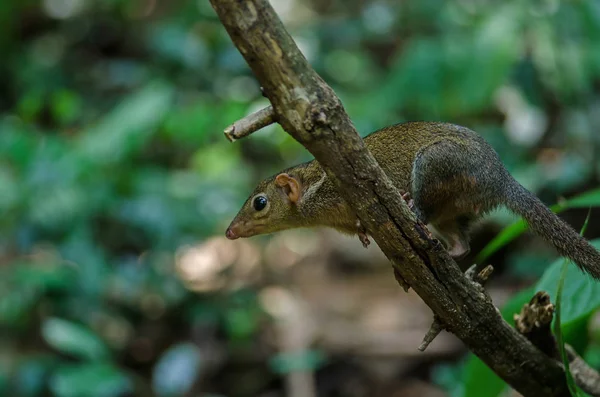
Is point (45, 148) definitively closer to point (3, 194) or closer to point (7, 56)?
point (3, 194)

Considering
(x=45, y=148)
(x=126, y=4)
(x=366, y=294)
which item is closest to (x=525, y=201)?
(x=45, y=148)

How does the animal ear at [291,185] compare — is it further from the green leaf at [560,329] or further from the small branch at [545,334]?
the green leaf at [560,329]

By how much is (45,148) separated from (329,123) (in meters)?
3.50

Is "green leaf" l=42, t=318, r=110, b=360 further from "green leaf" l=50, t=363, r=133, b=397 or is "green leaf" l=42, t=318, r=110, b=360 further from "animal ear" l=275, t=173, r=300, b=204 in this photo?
"animal ear" l=275, t=173, r=300, b=204

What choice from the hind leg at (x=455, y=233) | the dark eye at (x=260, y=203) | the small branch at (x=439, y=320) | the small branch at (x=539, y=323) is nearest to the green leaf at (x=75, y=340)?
the dark eye at (x=260, y=203)

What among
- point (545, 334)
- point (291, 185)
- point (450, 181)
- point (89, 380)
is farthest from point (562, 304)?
point (89, 380)

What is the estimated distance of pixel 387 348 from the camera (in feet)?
19.0

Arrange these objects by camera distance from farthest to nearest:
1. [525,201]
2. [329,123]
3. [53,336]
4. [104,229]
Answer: [104,229] < [53,336] < [525,201] < [329,123]

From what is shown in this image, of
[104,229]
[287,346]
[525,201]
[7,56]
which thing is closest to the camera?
[525,201]

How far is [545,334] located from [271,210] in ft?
4.23

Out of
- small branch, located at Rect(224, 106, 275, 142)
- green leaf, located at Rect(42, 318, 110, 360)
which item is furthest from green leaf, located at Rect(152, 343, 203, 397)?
small branch, located at Rect(224, 106, 275, 142)

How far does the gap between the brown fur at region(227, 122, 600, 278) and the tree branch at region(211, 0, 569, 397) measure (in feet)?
1.39

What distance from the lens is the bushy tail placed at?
2.56 meters

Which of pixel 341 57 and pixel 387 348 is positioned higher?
pixel 341 57
